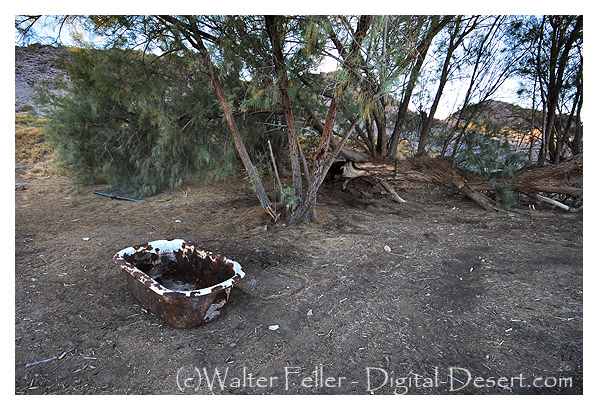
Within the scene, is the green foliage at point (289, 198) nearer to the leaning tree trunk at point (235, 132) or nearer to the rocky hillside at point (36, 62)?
the leaning tree trunk at point (235, 132)

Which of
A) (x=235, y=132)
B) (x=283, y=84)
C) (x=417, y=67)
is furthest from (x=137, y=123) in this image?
(x=417, y=67)

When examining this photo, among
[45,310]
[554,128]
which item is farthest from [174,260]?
[554,128]

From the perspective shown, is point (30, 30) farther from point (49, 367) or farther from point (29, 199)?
point (29, 199)

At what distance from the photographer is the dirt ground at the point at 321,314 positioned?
1876mm

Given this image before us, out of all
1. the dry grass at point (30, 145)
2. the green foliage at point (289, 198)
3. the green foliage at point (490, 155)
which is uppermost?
the dry grass at point (30, 145)

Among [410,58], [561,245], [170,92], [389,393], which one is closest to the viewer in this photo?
[389,393]

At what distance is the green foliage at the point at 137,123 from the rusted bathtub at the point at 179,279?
2.32m

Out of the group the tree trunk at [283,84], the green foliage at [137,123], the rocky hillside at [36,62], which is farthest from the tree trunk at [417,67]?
the rocky hillside at [36,62]

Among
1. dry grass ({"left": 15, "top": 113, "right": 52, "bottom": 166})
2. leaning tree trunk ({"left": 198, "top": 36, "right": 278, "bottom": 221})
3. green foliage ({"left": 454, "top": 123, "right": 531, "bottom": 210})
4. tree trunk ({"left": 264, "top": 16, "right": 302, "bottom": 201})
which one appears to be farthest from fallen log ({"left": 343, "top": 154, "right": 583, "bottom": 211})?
dry grass ({"left": 15, "top": 113, "right": 52, "bottom": 166})

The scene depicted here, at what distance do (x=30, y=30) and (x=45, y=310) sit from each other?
2.65 m

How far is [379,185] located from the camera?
22.7 feet

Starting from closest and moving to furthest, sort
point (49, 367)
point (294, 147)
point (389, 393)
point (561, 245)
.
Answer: point (389, 393) < point (49, 367) < point (561, 245) < point (294, 147)

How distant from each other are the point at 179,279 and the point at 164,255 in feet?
0.90

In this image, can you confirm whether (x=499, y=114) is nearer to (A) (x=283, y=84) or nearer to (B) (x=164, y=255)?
(A) (x=283, y=84)
